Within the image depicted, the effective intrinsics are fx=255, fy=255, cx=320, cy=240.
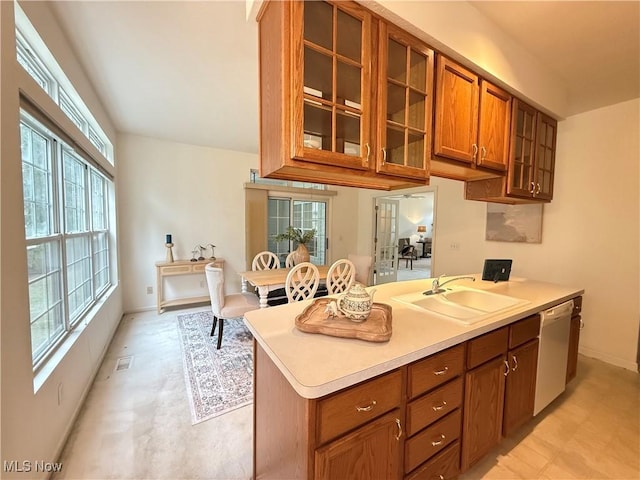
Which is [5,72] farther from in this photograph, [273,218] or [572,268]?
[572,268]

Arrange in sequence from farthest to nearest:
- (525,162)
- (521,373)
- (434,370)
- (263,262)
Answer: (263,262)
(525,162)
(521,373)
(434,370)

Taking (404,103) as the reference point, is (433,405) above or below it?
below

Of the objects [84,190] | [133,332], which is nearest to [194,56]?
[84,190]

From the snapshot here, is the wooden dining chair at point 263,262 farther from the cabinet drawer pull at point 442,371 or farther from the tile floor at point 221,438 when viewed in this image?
the cabinet drawer pull at point 442,371

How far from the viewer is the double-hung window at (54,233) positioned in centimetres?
154

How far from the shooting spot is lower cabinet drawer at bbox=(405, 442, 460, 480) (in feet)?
3.74

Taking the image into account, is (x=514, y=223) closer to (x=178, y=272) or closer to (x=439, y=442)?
(x=439, y=442)

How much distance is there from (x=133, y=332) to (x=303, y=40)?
12.2 ft

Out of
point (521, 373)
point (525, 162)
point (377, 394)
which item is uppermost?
point (525, 162)

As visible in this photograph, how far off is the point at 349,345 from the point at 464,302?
135 centimetres

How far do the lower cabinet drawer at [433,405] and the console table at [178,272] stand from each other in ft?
12.0

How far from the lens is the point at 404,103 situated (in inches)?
56.3

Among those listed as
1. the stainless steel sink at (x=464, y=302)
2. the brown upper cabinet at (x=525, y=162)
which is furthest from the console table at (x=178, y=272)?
the brown upper cabinet at (x=525, y=162)

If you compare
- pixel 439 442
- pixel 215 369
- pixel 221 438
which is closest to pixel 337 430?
pixel 439 442
